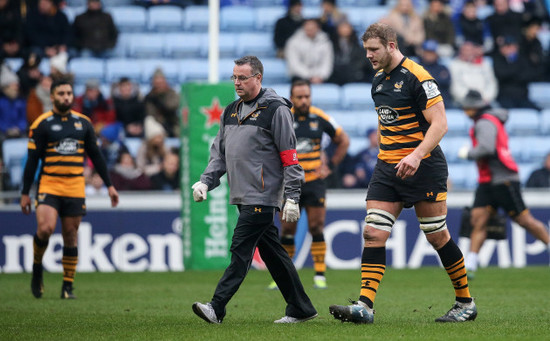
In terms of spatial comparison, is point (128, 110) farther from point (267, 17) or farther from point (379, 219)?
point (379, 219)

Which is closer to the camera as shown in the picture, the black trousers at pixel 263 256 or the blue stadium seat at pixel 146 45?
the black trousers at pixel 263 256

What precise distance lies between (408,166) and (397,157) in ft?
1.49

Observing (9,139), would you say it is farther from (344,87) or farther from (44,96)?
(344,87)

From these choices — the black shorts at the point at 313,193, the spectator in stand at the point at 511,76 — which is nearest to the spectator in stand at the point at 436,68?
the spectator in stand at the point at 511,76

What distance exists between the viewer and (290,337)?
6.62m

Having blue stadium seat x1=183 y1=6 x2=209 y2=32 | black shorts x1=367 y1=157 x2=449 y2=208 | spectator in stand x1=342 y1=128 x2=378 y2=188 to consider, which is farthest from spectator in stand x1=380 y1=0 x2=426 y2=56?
black shorts x1=367 y1=157 x2=449 y2=208

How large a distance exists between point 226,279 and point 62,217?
3868mm

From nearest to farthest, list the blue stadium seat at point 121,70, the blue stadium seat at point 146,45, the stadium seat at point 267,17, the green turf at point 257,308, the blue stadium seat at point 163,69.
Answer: the green turf at point 257,308
the blue stadium seat at point 121,70
the blue stadium seat at point 163,69
the blue stadium seat at point 146,45
the stadium seat at point 267,17

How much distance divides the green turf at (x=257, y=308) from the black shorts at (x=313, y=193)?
3.45 feet

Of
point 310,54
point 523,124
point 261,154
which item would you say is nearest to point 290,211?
point 261,154

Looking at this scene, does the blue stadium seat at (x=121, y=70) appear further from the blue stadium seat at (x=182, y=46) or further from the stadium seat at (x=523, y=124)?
the stadium seat at (x=523, y=124)

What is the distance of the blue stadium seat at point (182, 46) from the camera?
2044 cm

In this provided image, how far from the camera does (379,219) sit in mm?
7438

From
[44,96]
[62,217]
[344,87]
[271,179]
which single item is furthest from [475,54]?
[271,179]
